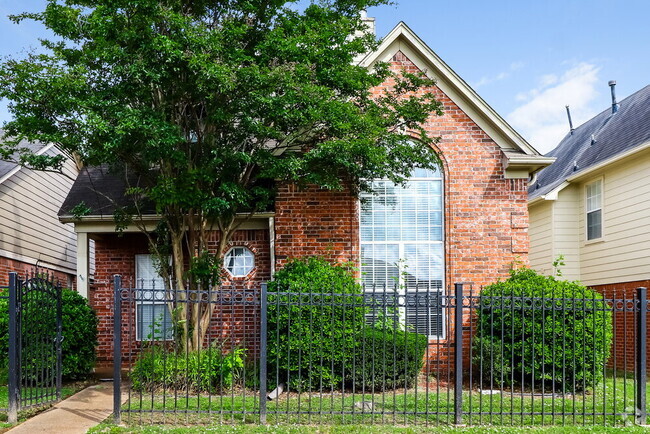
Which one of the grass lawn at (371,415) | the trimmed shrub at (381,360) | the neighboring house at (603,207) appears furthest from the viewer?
the neighboring house at (603,207)

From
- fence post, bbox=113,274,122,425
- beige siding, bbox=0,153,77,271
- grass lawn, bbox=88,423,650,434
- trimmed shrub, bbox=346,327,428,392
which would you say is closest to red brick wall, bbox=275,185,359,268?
trimmed shrub, bbox=346,327,428,392

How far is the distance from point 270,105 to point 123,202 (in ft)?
17.9

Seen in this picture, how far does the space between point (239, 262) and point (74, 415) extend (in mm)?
5278

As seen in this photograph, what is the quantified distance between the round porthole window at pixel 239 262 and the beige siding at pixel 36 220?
5983mm

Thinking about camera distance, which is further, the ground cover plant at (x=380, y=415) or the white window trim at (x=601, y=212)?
the white window trim at (x=601, y=212)

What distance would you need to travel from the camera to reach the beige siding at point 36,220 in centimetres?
1672

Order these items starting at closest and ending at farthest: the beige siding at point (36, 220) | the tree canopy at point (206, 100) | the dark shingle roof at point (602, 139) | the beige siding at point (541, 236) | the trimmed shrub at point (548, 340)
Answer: the tree canopy at point (206, 100), the trimmed shrub at point (548, 340), the dark shingle roof at point (602, 139), the beige siding at point (36, 220), the beige siding at point (541, 236)

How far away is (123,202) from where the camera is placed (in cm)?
A: 1457

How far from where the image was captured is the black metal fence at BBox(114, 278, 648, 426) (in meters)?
8.93

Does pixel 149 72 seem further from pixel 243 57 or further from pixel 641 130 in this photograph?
pixel 641 130

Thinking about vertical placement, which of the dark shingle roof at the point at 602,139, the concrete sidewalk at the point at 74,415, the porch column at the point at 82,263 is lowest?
the concrete sidewalk at the point at 74,415

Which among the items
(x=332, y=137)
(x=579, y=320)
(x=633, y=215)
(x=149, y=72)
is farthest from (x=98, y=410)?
(x=633, y=215)

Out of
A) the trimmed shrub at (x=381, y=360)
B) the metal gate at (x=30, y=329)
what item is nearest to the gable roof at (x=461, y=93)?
the trimmed shrub at (x=381, y=360)

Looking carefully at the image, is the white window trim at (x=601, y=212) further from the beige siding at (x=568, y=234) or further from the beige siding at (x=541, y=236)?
the beige siding at (x=541, y=236)
